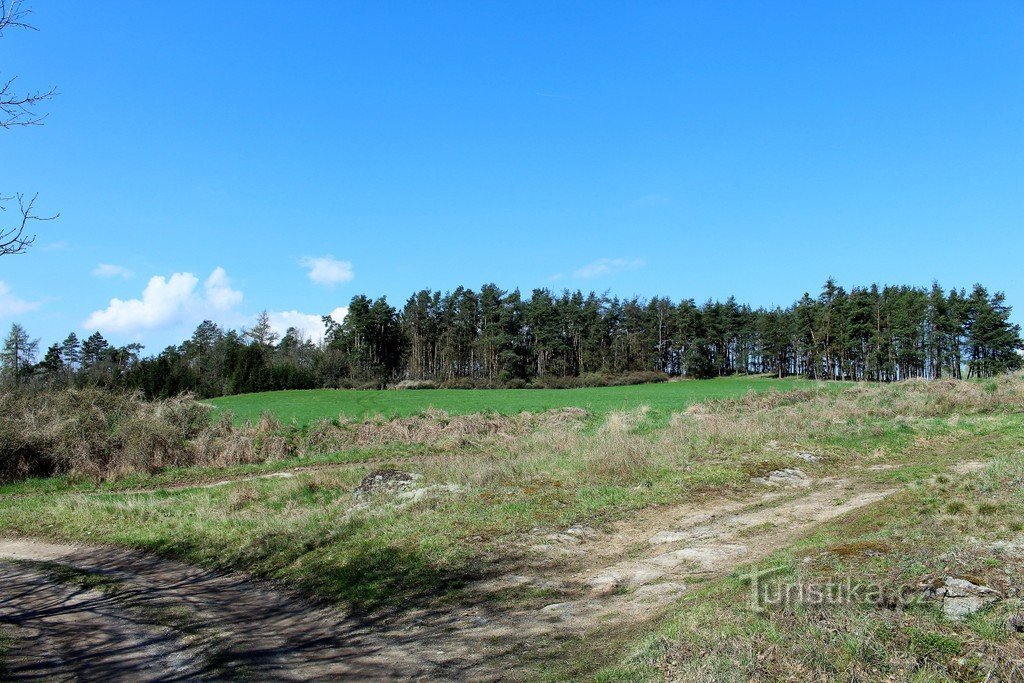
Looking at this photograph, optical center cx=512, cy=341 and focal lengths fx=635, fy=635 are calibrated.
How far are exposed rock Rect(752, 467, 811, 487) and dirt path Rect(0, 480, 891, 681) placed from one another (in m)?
1.32

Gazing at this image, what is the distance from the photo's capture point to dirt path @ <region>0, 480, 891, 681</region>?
628 cm

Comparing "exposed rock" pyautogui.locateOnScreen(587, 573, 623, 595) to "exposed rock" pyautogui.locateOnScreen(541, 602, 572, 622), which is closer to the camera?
"exposed rock" pyautogui.locateOnScreen(541, 602, 572, 622)

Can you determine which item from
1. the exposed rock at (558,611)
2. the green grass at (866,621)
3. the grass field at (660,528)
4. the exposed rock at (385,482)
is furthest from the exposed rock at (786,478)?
the exposed rock at (385,482)

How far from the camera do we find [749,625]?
521 cm

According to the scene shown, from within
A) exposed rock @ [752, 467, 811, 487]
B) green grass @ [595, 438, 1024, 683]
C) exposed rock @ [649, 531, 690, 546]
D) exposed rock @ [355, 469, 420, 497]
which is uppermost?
green grass @ [595, 438, 1024, 683]

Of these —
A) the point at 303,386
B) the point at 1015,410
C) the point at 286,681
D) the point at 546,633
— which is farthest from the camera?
the point at 303,386

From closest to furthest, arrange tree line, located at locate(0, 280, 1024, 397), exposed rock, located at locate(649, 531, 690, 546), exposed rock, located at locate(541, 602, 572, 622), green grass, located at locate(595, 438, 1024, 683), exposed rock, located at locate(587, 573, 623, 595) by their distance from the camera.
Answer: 1. green grass, located at locate(595, 438, 1024, 683)
2. exposed rock, located at locate(541, 602, 572, 622)
3. exposed rock, located at locate(587, 573, 623, 595)
4. exposed rock, located at locate(649, 531, 690, 546)
5. tree line, located at locate(0, 280, 1024, 397)

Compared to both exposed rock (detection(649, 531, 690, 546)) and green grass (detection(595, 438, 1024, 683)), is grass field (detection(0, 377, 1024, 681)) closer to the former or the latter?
green grass (detection(595, 438, 1024, 683))

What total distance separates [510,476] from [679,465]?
12.0ft

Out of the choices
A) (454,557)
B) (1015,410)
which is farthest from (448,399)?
(454,557)

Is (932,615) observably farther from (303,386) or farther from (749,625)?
(303,386)

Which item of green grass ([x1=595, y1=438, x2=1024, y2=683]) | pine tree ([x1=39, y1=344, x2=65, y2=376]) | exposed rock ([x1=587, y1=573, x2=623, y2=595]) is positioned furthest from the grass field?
pine tree ([x1=39, y1=344, x2=65, y2=376])

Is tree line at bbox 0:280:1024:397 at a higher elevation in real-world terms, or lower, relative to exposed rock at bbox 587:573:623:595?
higher

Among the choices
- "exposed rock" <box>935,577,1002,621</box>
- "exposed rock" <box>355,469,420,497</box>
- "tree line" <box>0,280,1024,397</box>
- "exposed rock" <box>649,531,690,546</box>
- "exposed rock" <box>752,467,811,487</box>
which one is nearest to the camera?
"exposed rock" <box>935,577,1002,621</box>
